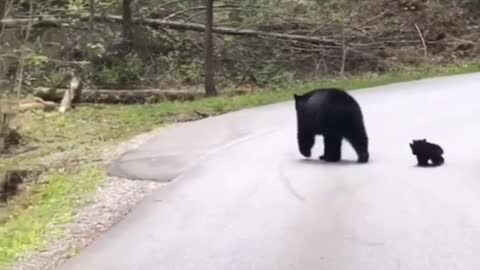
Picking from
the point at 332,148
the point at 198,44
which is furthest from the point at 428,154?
the point at 198,44

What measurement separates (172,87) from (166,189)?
13541 mm

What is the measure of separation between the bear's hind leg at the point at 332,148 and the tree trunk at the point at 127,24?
13101 millimetres

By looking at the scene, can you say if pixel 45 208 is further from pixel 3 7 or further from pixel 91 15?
pixel 91 15

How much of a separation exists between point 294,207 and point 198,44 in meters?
16.6

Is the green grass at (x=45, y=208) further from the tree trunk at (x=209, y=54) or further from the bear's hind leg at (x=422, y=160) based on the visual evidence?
the tree trunk at (x=209, y=54)

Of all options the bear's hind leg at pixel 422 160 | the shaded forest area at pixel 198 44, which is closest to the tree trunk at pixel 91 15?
the shaded forest area at pixel 198 44

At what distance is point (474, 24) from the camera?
29.2 metres

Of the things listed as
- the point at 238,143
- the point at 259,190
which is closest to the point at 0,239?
the point at 259,190

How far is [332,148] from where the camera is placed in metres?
11.5

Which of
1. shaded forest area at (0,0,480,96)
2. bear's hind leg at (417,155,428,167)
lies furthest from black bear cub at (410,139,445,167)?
shaded forest area at (0,0,480,96)

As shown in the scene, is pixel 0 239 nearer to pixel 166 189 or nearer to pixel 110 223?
pixel 110 223

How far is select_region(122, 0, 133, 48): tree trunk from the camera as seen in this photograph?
2384 cm

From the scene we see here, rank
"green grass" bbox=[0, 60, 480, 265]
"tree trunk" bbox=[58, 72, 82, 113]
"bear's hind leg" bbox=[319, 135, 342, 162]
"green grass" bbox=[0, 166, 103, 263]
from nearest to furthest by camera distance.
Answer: "green grass" bbox=[0, 166, 103, 263] < "green grass" bbox=[0, 60, 480, 265] < "bear's hind leg" bbox=[319, 135, 342, 162] < "tree trunk" bbox=[58, 72, 82, 113]

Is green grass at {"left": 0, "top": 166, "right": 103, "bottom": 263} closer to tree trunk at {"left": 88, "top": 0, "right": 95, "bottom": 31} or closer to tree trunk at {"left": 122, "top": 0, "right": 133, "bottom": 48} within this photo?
tree trunk at {"left": 88, "top": 0, "right": 95, "bottom": 31}
